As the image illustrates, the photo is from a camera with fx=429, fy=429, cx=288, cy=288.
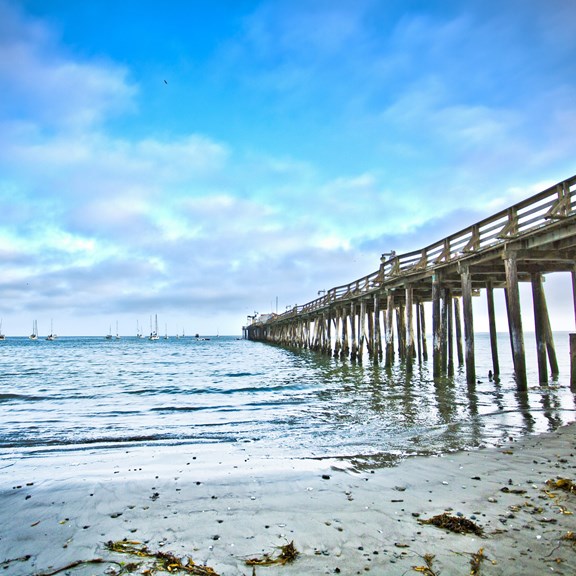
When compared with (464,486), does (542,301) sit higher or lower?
higher

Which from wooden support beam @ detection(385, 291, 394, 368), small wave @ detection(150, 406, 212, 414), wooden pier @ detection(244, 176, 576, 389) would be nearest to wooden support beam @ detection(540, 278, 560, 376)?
wooden pier @ detection(244, 176, 576, 389)

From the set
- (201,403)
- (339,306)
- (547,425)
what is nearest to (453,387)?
(547,425)

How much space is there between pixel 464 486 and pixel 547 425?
14.8 feet

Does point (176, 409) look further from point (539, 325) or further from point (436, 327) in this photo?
point (539, 325)

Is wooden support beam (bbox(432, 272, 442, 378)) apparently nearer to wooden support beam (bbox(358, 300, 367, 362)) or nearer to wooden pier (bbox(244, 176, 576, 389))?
wooden pier (bbox(244, 176, 576, 389))

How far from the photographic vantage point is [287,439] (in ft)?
27.3

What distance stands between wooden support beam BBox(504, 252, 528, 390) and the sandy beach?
624 cm

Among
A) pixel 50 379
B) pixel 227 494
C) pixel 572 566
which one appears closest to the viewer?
pixel 572 566

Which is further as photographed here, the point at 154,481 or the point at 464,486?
the point at 154,481

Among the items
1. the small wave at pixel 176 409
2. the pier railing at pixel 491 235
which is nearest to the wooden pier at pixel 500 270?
the pier railing at pixel 491 235

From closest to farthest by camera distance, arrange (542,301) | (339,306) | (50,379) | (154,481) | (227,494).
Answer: (227,494)
(154,481)
(542,301)
(50,379)
(339,306)

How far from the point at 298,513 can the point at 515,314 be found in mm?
10422

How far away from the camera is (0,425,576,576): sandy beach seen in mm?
3373

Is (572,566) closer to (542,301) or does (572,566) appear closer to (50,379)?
(542,301)
